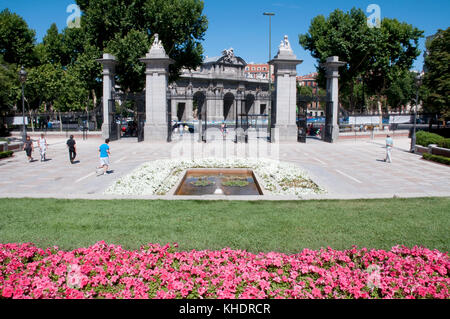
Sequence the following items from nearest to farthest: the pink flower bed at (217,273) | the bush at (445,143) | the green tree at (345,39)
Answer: the pink flower bed at (217,273)
the bush at (445,143)
the green tree at (345,39)

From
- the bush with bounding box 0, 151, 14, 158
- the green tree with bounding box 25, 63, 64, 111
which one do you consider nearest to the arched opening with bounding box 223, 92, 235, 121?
the green tree with bounding box 25, 63, 64, 111

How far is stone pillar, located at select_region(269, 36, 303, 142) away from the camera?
87.4 ft

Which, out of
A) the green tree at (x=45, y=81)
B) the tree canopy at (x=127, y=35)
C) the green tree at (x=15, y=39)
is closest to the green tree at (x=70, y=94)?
the green tree at (x=45, y=81)

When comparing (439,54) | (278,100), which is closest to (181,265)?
(278,100)

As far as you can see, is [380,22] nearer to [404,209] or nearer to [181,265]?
[404,209]

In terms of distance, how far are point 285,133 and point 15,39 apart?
33268 millimetres

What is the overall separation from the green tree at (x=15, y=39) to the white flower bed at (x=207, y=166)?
114 ft

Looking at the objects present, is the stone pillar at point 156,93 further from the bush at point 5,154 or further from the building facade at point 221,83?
the building facade at point 221,83

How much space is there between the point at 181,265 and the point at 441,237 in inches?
196

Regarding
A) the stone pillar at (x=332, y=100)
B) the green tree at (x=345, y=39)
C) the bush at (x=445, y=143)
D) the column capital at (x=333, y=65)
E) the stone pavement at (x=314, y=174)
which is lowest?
the stone pavement at (x=314, y=174)

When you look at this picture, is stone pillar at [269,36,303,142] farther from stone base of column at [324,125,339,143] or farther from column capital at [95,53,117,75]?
column capital at [95,53,117,75]

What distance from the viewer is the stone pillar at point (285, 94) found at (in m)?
26.6

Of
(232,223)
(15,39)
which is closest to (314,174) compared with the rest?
(232,223)

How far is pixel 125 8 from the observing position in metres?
32.2
